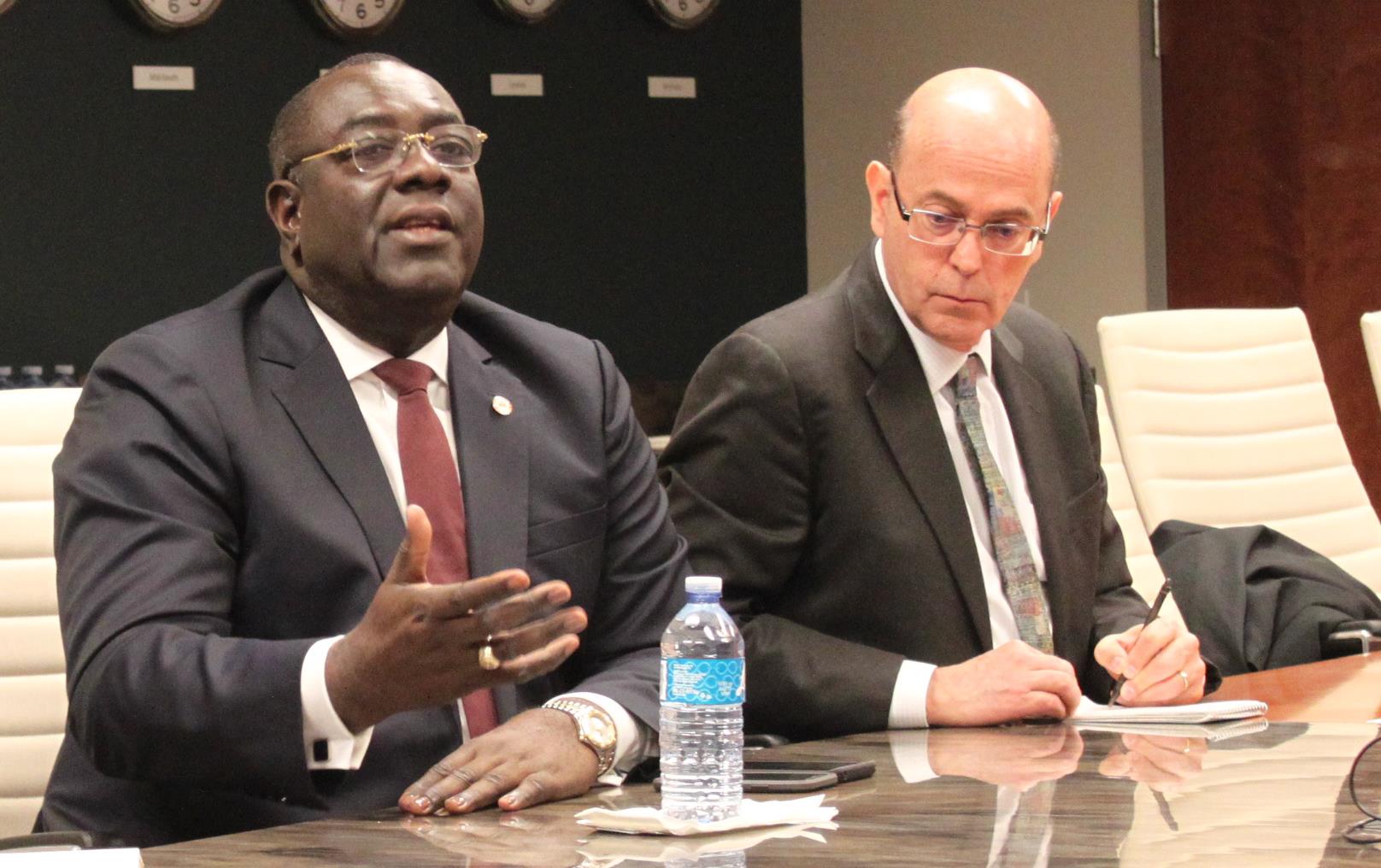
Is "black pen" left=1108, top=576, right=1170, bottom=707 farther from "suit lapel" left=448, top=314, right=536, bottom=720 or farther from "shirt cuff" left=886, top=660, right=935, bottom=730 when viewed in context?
"suit lapel" left=448, top=314, right=536, bottom=720

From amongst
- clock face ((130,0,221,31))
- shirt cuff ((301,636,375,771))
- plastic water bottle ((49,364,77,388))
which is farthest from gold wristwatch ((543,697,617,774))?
clock face ((130,0,221,31))

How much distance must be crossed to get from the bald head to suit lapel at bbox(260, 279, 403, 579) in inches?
36.8

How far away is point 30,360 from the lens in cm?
549

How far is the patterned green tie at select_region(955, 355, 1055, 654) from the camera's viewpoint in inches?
106

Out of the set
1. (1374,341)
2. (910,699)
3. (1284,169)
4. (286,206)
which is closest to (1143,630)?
(910,699)

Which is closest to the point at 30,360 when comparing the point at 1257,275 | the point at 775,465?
the point at 775,465

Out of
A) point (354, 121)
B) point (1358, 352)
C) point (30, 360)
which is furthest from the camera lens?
point (1358, 352)

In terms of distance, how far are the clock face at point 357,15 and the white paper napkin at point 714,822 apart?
15.1 feet

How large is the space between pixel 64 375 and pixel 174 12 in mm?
1162

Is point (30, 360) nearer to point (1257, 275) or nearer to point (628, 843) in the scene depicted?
point (1257, 275)

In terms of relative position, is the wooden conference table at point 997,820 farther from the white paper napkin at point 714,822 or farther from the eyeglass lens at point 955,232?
the eyeglass lens at point 955,232

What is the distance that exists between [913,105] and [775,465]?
22.3 inches

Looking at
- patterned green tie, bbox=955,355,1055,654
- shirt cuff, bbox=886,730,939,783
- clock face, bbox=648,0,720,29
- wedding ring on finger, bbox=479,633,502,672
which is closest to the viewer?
wedding ring on finger, bbox=479,633,502,672

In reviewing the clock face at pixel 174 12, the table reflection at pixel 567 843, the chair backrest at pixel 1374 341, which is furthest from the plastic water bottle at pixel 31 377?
the table reflection at pixel 567 843
